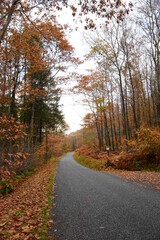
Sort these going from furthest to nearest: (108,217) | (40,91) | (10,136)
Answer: (40,91)
(10,136)
(108,217)

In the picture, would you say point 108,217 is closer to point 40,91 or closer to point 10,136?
point 10,136

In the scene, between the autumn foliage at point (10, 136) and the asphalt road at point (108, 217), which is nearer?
the asphalt road at point (108, 217)

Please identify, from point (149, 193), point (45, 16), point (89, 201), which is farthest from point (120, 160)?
point (45, 16)

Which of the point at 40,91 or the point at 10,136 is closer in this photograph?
the point at 10,136

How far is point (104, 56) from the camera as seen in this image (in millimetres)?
15039

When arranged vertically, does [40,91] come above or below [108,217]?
above

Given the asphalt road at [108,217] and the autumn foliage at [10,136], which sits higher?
the autumn foliage at [10,136]

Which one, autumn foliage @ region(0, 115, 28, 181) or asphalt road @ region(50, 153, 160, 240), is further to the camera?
autumn foliage @ region(0, 115, 28, 181)

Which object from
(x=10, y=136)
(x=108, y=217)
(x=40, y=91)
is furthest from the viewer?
(x=40, y=91)

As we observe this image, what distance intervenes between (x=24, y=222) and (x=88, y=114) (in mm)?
19256

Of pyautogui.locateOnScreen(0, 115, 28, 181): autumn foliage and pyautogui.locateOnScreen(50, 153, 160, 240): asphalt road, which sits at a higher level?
pyautogui.locateOnScreen(0, 115, 28, 181): autumn foliage

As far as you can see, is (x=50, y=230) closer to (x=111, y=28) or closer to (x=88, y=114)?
(x=111, y=28)

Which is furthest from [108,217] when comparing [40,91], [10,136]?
[40,91]

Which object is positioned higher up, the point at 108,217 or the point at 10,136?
the point at 10,136
